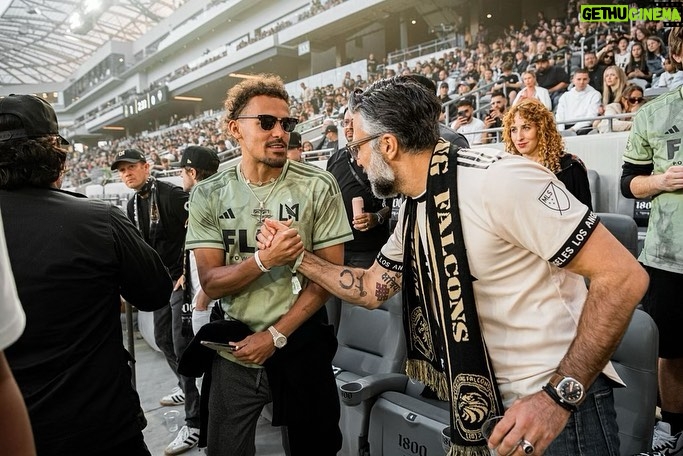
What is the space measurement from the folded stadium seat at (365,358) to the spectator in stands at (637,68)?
706 centimetres

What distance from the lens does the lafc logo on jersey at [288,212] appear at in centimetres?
182

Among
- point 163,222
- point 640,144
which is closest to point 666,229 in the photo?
point 640,144

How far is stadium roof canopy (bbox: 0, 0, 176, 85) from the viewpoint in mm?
40344

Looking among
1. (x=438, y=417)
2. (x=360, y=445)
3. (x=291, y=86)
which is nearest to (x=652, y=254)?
(x=438, y=417)

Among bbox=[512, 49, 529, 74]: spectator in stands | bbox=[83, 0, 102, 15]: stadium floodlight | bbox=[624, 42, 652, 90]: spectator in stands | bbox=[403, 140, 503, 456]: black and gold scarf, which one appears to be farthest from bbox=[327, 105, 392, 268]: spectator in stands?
bbox=[83, 0, 102, 15]: stadium floodlight

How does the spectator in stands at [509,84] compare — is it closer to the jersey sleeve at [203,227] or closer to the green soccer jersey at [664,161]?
the green soccer jersey at [664,161]

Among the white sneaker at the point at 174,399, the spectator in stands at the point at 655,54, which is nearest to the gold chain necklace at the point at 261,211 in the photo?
the white sneaker at the point at 174,399

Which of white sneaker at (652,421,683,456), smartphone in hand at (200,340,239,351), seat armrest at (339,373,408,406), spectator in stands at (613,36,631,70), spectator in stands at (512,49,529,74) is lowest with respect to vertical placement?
white sneaker at (652,421,683,456)

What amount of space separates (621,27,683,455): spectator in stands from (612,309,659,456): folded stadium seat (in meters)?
0.49

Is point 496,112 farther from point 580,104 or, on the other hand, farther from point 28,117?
point 28,117

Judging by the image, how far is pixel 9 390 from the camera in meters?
0.66

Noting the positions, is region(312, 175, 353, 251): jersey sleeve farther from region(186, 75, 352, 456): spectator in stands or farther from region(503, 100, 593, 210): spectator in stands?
region(503, 100, 593, 210): spectator in stands

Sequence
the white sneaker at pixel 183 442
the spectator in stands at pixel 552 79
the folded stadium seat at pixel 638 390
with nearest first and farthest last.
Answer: the folded stadium seat at pixel 638 390 → the white sneaker at pixel 183 442 → the spectator in stands at pixel 552 79

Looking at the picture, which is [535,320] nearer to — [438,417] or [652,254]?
[438,417]
